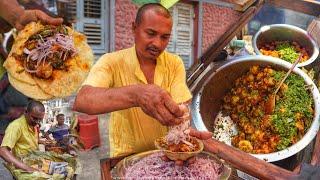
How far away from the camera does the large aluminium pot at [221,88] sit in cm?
A: 347

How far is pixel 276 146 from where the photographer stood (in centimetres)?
345

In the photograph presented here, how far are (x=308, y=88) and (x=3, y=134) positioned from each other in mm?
3066

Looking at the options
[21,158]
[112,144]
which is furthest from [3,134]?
[112,144]

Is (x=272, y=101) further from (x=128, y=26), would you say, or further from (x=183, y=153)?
(x=128, y=26)

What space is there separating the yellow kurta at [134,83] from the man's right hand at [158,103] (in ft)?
2.21

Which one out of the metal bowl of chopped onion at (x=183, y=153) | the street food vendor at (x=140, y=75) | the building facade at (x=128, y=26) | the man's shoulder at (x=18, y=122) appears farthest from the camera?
the building facade at (x=128, y=26)

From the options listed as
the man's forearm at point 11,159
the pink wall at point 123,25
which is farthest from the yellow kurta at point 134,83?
the pink wall at point 123,25

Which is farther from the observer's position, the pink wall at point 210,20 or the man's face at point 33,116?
the pink wall at point 210,20

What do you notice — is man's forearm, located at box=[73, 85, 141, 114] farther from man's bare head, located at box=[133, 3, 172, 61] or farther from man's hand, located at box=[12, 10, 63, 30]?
man's hand, located at box=[12, 10, 63, 30]

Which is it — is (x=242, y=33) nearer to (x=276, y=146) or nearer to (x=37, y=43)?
(x=276, y=146)

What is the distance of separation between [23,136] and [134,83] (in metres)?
1.60

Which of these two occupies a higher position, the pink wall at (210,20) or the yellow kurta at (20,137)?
the pink wall at (210,20)

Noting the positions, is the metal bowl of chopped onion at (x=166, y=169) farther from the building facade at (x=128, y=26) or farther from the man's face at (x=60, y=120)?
the building facade at (x=128, y=26)

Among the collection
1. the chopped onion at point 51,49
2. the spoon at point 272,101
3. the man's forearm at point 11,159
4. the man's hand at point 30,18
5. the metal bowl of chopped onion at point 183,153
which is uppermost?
the man's hand at point 30,18
